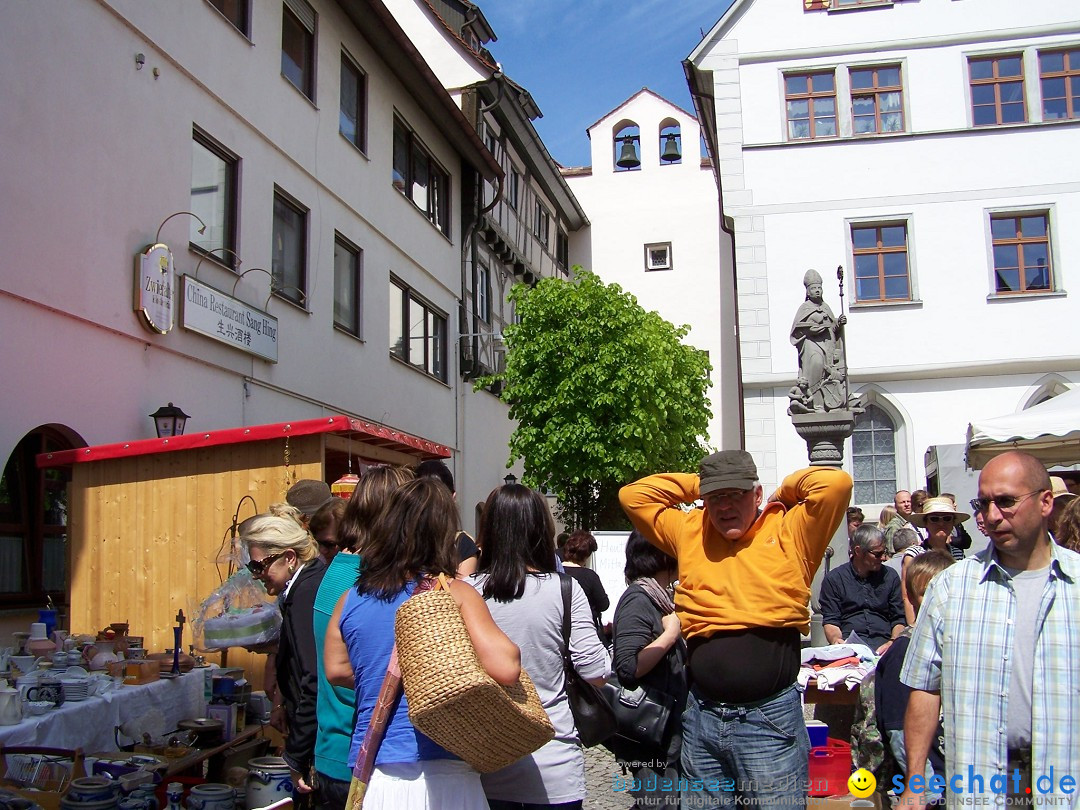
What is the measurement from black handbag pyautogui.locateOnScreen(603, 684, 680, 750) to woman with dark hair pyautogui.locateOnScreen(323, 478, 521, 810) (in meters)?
1.67

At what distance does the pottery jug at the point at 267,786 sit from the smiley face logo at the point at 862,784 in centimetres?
291

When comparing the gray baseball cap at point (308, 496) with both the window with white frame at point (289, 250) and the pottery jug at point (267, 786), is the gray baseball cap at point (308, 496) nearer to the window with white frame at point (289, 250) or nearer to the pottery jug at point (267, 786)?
the pottery jug at point (267, 786)

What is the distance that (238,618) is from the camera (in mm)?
6016

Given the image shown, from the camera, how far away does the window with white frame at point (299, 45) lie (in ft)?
46.4

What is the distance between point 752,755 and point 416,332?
15978mm

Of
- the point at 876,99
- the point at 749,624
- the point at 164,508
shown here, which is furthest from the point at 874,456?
the point at 749,624

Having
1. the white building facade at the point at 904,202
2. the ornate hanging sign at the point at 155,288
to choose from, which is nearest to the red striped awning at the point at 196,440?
the ornate hanging sign at the point at 155,288

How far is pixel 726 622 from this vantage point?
3949mm

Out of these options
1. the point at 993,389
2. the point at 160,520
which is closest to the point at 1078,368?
the point at 993,389

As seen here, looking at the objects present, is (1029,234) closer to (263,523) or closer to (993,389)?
(993,389)

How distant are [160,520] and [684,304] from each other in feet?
83.0

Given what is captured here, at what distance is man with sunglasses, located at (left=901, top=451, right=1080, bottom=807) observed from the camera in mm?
3039

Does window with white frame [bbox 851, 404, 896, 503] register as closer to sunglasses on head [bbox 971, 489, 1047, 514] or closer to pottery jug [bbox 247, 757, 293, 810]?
pottery jug [bbox 247, 757, 293, 810]

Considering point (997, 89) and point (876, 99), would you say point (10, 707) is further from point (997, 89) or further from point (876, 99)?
point (997, 89)
